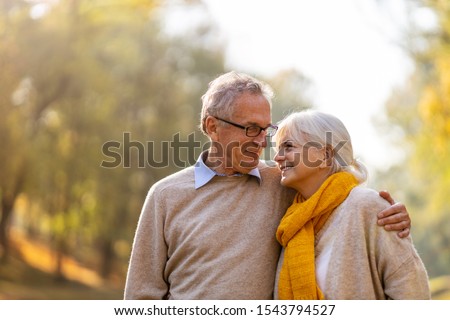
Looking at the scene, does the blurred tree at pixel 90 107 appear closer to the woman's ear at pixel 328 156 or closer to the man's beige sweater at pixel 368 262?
the woman's ear at pixel 328 156

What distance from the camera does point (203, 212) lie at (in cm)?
343

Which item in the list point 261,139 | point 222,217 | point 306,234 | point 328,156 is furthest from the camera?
point 261,139

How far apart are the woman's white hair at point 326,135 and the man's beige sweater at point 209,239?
345mm

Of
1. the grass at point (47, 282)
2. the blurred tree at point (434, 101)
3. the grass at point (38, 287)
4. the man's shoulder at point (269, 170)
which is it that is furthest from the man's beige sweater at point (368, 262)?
the grass at point (38, 287)

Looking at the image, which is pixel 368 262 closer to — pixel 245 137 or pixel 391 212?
pixel 391 212

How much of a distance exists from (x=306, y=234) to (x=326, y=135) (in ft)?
1.55

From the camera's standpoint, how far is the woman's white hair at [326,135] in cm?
320

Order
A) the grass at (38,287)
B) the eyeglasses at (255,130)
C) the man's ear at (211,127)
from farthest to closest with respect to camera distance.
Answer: the grass at (38,287)
the man's ear at (211,127)
the eyeglasses at (255,130)

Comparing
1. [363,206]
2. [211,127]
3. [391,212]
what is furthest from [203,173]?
[391,212]

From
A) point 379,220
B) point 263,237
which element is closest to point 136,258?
point 263,237

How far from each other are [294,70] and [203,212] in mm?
27236

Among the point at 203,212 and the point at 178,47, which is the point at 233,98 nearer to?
the point at 203,212

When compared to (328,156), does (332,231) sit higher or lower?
lower

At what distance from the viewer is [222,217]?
338 centimetres
